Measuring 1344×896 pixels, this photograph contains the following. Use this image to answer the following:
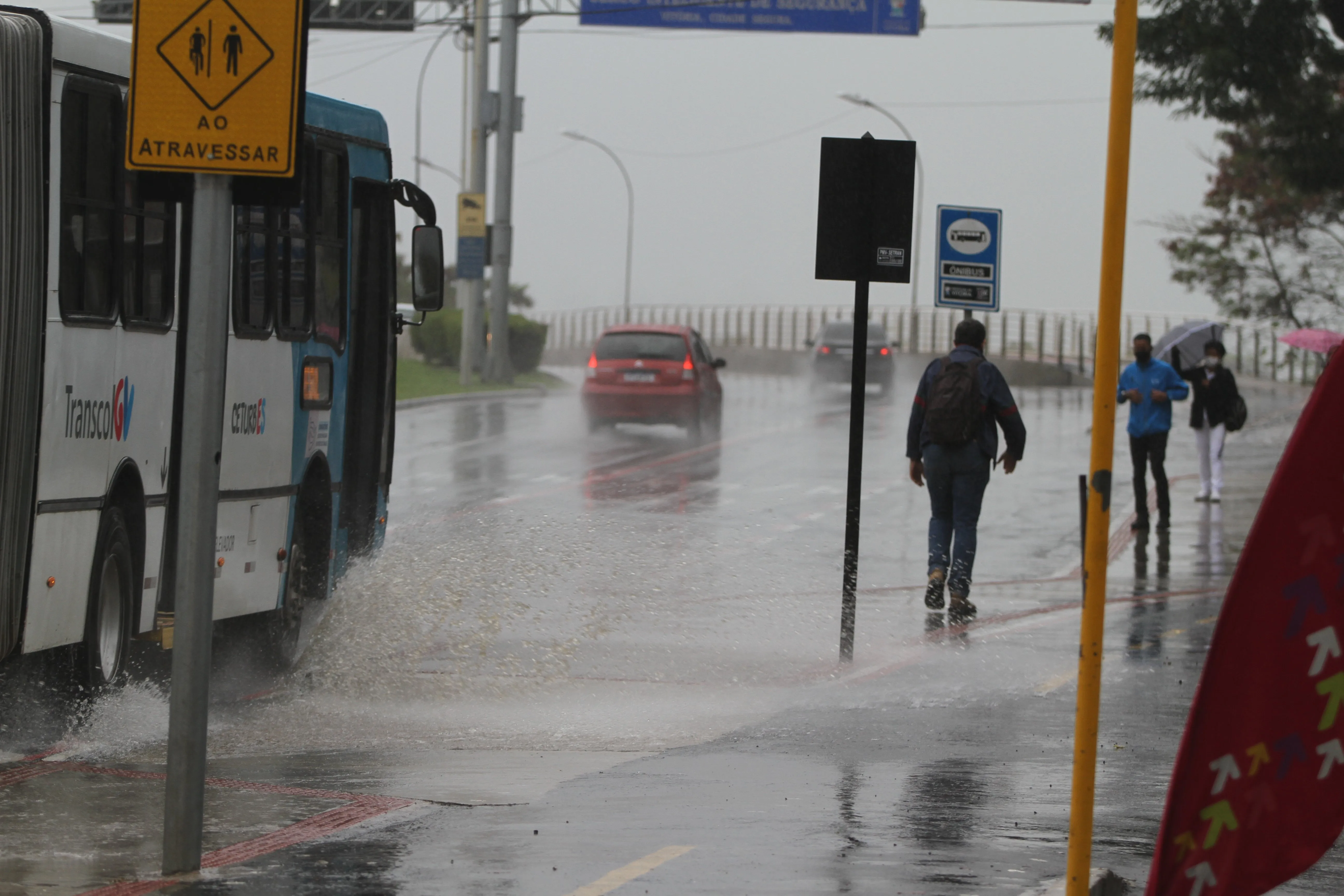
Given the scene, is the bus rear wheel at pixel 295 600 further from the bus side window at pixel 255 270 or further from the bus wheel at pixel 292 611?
the bus side window at pixel 255 270

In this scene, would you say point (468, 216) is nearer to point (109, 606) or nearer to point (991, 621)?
point (991, 621)

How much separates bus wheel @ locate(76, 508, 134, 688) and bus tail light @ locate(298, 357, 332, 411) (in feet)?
6.72

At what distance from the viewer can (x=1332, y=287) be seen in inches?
1453

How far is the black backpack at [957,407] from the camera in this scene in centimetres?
1224

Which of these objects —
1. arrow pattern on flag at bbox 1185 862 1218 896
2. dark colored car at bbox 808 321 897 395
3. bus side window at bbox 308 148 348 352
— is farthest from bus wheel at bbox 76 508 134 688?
dark colored car at bbox 808 321 897 395

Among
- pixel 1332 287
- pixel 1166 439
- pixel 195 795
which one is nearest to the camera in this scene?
pixel 195 795

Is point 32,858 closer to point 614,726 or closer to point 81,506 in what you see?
point 81,506

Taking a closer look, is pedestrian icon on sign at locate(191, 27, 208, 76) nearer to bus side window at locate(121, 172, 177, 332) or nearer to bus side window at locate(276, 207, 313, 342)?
bus side window at locate(121, 172, 177, 332)

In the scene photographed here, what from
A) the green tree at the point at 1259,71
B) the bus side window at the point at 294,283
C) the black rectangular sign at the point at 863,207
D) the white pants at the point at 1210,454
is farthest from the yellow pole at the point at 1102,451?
the green tree at the point at 1259,71

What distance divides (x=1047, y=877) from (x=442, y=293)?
7.16m

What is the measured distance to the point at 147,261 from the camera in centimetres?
868

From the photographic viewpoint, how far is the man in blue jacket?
18.0 metres

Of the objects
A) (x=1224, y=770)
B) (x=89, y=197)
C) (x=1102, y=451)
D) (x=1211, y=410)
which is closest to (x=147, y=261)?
(x=89, y=197)

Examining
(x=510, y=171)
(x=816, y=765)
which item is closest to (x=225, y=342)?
(x=816, y=765)
